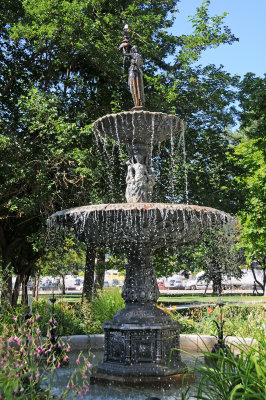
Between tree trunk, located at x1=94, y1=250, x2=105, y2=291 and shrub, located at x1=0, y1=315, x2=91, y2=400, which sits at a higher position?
tree trunk, located at x1=94, y1=250, x2=105, y2=291

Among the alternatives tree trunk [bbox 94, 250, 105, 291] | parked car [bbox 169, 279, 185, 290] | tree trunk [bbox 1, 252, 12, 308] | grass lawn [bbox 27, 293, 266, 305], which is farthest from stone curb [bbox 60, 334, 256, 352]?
parked car [bbox 169, 279, 185, 290]

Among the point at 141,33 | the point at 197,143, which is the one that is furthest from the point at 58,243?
the point at 141,33

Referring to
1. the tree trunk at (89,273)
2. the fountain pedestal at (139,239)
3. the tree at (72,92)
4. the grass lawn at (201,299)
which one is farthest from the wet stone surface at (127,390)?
the tree trunk at (89,273)

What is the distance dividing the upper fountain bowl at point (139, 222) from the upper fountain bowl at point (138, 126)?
1794mm

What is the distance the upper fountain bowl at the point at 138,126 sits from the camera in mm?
6715

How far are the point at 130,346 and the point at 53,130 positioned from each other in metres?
8.62

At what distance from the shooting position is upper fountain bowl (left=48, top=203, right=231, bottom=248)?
18.3ft

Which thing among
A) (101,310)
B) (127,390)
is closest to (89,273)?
(101,310)

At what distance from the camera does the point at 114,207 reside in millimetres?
5559

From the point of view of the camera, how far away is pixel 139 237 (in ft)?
20.2

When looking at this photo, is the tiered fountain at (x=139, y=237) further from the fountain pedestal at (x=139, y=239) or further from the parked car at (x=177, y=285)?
the parked car at (x=177, y=285)

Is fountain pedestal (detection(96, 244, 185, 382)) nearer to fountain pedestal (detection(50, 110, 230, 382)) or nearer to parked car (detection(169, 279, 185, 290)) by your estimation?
fountain pedestal (detection(50, 110, 230, 382))

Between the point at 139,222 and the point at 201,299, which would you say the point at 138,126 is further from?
the point at 201,299

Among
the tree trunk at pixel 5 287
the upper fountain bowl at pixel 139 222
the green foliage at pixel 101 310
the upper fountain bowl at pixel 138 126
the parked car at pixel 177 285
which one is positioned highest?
the upper fountain bowl at pixel 138 126
